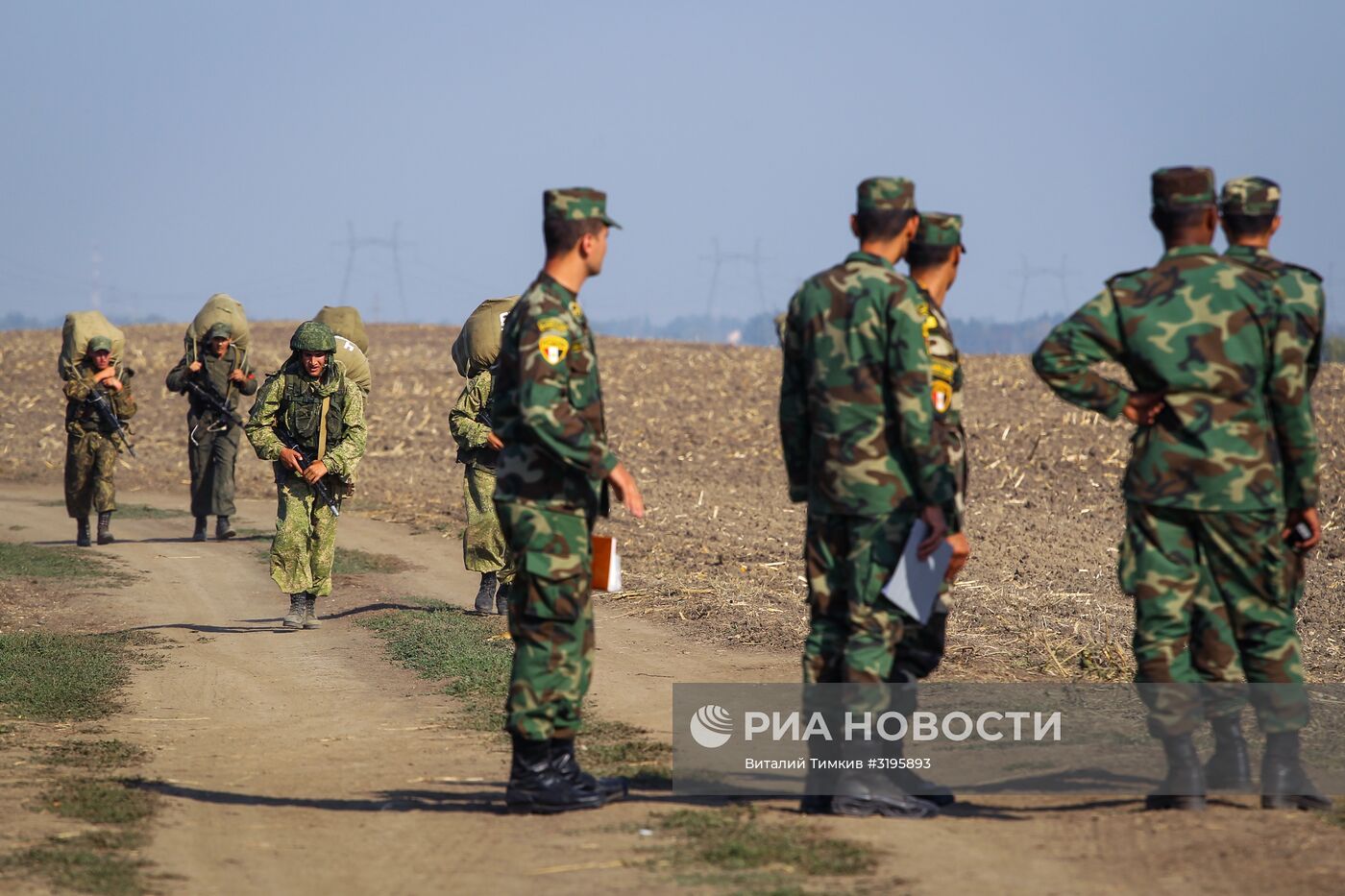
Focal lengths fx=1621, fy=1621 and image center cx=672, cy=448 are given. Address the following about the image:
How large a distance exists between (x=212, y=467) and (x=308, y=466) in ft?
21.0

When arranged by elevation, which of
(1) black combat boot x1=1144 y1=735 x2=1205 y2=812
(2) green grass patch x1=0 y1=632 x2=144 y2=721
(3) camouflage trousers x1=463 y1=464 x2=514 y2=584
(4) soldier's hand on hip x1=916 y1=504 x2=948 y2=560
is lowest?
(2) green grass patch x1=0 y1=632 x2=144 y2=721

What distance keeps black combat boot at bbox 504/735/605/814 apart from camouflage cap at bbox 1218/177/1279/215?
3.45 m

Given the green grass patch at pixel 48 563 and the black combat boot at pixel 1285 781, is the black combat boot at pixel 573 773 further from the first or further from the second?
the green grass patch at pixel 48 563

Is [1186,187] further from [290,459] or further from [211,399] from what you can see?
[211,399]

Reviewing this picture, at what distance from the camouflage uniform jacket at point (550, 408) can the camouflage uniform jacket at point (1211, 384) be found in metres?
1.73

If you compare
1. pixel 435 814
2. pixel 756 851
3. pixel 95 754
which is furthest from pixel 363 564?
pixel 756 851

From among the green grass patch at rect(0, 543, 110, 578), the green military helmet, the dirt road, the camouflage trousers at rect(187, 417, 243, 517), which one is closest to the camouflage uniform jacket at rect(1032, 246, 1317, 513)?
the dirt road

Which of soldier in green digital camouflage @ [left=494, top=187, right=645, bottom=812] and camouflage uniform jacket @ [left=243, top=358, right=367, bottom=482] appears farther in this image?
camouflage uniform jacket @ [left=243, top=358, right=367, bottom=482]

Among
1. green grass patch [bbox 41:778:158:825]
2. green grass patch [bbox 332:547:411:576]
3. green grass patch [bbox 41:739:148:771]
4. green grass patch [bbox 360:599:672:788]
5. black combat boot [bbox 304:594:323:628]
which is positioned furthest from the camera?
green grass patch [bbox 332:547:411:576]

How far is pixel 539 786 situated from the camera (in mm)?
6391

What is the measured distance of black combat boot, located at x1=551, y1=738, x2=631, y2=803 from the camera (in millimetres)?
6406

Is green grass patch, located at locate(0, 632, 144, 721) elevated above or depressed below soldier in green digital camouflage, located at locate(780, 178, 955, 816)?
below

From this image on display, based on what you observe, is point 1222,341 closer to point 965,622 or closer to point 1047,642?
point 1047,642

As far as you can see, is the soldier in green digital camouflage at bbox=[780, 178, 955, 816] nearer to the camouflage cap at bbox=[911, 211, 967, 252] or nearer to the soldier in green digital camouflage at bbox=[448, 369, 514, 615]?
the camouflage cap at bbox=[911, 211, 967, 252]
